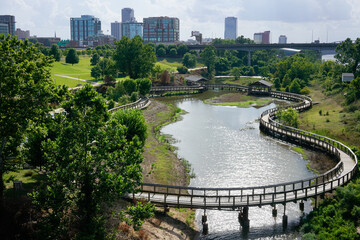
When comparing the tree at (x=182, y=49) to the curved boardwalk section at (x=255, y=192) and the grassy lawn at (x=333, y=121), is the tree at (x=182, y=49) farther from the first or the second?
the curved boardwalk section at (x=255, y=192)

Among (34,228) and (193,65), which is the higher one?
(193,65)

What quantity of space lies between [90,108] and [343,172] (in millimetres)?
24115

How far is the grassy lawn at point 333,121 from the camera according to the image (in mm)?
50469

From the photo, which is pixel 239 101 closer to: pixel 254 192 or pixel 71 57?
pixel 254 192

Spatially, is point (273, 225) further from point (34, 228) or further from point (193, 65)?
point (193, 65)

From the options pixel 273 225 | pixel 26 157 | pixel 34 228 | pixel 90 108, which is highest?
pixel 90 108

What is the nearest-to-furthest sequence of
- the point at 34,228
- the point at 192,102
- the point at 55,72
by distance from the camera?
the point at 34,228, the point at 192,102, the point at 55,72

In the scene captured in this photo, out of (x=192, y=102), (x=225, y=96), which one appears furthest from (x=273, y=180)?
(x=225, y=96)

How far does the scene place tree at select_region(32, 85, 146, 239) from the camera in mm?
21000

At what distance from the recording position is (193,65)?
148 m

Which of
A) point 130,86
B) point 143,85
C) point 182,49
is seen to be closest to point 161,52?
point 182,49

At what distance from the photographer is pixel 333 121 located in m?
59.4

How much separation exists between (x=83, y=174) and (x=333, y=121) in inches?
1893

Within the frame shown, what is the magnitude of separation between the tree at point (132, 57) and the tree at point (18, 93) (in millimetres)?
71213
